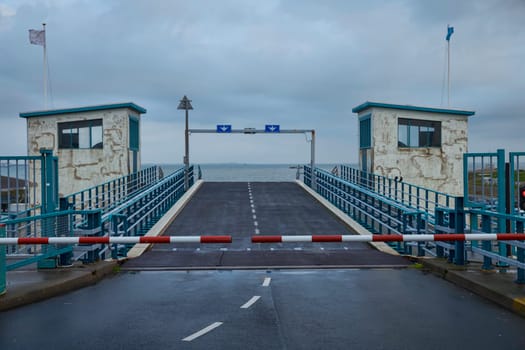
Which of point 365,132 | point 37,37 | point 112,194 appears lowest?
point 112,194

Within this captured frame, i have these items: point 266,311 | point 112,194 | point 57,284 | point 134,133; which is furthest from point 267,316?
point 134,133

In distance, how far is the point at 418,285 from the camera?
9578mm

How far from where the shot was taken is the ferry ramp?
40.3 ft

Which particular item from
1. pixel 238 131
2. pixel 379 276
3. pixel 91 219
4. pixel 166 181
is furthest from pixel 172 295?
pixel 238 131

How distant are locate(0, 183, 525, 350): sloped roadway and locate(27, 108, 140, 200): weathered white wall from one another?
18.0 meters

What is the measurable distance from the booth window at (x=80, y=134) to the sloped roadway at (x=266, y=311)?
18969mm

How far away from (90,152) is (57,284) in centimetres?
2275

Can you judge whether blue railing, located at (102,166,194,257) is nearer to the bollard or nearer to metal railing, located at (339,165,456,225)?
the bollard

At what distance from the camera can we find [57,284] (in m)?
8.91

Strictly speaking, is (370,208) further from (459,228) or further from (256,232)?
(459,228)

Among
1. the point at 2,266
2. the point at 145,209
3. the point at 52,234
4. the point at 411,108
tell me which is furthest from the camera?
the point at 411,108

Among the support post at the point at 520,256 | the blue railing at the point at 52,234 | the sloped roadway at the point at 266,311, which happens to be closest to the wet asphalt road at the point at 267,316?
the sloped roadway at the point at 266,311

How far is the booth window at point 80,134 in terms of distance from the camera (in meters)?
30.7

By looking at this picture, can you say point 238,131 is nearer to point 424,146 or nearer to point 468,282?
point 424,146
